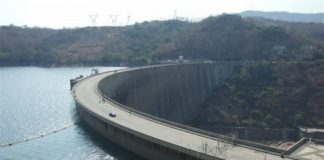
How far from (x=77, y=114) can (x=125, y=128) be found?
23.6 m

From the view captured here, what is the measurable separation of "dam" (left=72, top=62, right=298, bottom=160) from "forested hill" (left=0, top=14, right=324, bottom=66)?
20382mm

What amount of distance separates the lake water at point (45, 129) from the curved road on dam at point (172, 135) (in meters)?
3.01

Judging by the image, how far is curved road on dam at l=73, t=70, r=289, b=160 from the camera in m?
36.0

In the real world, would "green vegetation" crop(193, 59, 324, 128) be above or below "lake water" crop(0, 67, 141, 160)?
below

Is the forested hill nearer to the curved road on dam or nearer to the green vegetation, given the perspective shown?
the green vegetation

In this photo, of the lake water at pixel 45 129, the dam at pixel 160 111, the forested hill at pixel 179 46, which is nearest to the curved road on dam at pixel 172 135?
the dam at pixel 160 111

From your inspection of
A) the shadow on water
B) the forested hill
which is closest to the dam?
the shadow on water

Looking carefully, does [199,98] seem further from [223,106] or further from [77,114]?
[77,114]

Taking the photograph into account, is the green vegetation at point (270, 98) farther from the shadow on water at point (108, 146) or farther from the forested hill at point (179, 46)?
the shadow on water at point (108, 146)

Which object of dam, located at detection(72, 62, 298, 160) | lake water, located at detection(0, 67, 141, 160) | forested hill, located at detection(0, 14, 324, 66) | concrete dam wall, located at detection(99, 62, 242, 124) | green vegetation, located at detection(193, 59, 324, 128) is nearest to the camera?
dam, located at detection(72, 62, 298, 160)

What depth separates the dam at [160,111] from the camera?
38.1 metres

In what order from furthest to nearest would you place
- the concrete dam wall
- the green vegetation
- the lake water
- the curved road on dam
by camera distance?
the green vegetation
the concrete dam wall
the lake water
the curved road on dam

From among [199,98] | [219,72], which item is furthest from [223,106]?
[219,72]

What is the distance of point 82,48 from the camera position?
17988cm
